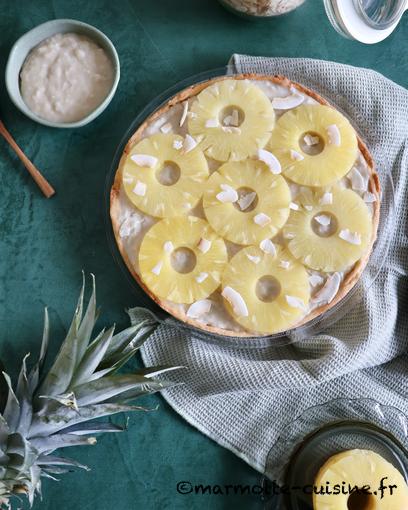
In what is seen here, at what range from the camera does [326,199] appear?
154cm

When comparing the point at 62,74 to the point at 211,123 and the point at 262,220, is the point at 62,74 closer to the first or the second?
the point at 211,123

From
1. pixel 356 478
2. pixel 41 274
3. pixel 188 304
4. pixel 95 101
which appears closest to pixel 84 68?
pixel 95 101

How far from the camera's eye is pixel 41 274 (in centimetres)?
166

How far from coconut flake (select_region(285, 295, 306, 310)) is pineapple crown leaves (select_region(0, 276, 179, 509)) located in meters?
0.30

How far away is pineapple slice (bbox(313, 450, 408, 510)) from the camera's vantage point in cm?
145

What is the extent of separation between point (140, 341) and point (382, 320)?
1.83 ft

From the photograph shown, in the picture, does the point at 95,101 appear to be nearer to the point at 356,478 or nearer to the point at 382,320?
the point at 382,320

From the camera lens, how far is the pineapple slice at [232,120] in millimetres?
1562

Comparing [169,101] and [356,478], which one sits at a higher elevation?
[169,101]

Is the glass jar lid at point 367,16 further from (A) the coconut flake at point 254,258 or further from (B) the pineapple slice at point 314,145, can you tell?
(A) the coconut flake at point 254,258

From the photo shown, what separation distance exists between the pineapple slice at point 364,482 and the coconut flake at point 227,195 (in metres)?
0.61

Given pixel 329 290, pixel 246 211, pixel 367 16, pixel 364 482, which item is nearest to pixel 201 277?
pixel 246 211

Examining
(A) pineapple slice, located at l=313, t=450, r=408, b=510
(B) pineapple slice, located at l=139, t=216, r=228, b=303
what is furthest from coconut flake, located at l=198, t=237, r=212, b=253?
(A) pineapple slice, located at l=313, t=450, r=408, b=510

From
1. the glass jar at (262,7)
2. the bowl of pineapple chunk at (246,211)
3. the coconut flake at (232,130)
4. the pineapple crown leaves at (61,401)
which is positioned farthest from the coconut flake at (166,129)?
the pineapple crown leaves at (61,401)
